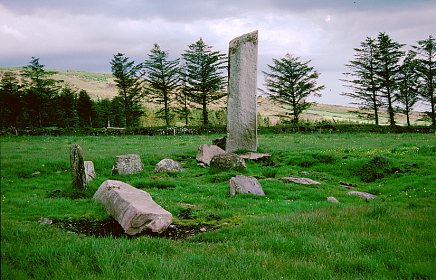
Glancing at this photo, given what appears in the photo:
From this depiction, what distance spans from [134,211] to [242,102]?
1404 centimetres

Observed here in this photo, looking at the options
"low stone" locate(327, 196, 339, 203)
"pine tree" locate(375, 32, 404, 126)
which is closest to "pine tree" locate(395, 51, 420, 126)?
"pine tree" locate(375, 32, 404, 126)

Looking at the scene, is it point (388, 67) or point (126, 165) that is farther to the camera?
point (388, 67)

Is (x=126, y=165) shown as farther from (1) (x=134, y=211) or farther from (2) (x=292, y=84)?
(2) (x=292, y=84)

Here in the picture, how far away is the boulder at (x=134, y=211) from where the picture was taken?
324 inches

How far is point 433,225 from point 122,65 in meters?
63.7

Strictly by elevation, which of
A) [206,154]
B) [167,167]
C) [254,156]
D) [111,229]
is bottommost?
[111,229]

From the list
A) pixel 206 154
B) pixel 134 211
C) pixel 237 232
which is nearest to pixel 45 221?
pixel 134 211

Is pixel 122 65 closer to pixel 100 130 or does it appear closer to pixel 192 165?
pixel 100 130

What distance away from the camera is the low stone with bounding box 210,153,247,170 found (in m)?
17.3

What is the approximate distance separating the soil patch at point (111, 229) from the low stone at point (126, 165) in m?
6.87

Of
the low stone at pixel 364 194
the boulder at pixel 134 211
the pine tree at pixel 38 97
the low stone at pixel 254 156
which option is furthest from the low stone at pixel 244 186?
the pine tree at pixel 38 97

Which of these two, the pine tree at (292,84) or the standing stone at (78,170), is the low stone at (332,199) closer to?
the standing stone at (78,170)

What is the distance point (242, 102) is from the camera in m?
21.5

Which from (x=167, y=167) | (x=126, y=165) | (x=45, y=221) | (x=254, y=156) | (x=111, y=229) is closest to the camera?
(x=111, y=229)
